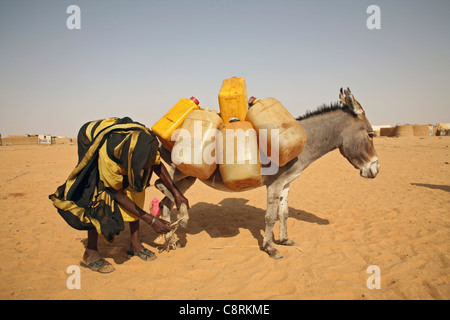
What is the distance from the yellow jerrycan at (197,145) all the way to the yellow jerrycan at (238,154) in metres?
0.13

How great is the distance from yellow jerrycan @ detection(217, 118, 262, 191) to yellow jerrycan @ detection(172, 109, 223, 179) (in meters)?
0.13

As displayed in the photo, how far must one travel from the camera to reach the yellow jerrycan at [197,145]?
3.19 metres

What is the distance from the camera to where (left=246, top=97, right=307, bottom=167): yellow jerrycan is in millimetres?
3256

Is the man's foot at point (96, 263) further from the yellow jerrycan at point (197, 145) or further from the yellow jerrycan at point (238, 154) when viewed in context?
the yellow jerrycan at point (238, 154)

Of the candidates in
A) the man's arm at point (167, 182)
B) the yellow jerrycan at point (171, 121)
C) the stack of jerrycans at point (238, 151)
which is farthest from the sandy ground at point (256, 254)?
the yellow jerrycan at point (171, 121)

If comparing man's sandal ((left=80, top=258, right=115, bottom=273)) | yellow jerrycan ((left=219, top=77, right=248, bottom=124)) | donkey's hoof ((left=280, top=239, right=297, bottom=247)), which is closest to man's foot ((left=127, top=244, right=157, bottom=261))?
man's sandal ((left=80, top=258, right=115, bottom=273))

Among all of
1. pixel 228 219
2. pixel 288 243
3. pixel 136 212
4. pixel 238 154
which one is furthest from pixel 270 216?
pixel 228 219

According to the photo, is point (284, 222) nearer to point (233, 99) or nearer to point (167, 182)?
point (167, 182)

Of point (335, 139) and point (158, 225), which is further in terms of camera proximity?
point (335, 139)

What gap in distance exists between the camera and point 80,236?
486 centimetres

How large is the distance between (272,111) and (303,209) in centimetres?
387

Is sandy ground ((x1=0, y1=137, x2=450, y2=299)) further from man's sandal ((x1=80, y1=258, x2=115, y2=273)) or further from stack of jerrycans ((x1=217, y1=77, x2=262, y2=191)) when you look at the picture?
stack of jerrycans ((x1=217, y1=77, x2=262, y2=191))

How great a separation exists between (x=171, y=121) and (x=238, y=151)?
1.05 m

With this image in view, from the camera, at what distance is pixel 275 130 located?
3.24 meters
